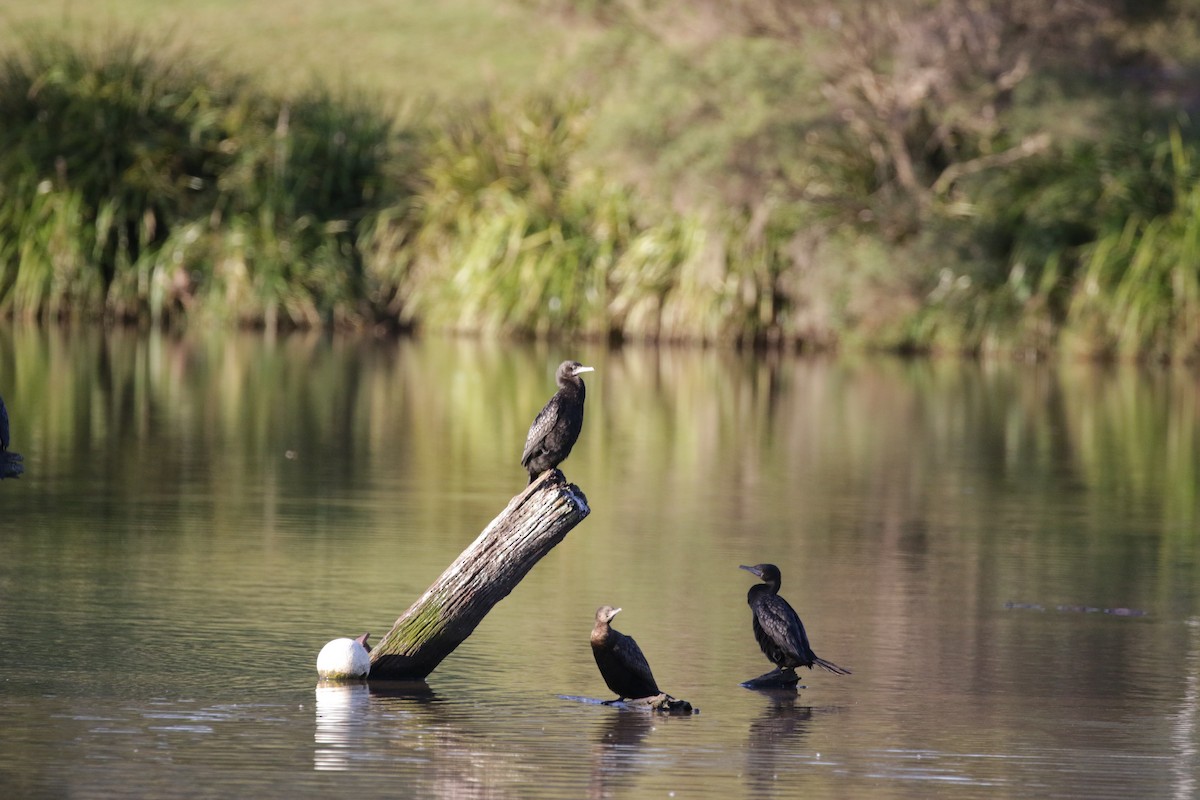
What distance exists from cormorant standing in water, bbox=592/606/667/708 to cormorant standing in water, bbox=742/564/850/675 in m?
0.58

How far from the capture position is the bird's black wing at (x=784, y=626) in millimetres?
8133

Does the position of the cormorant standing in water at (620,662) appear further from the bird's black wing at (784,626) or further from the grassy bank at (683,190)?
the grassy bank at (683,190)

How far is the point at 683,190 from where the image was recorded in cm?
3070

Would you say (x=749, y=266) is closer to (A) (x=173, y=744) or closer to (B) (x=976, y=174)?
(B) (x=976, y=174)

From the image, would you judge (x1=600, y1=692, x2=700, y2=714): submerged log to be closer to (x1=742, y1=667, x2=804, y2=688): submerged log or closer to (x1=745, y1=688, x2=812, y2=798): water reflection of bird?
(x1=745, y1=688, x2=812, y2=798): water reflection of bird

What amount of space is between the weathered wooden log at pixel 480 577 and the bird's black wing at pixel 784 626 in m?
0.88

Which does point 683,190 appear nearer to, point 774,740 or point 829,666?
point 829,666

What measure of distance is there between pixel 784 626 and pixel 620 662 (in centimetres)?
76

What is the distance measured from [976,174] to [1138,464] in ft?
48.3

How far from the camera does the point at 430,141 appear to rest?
121 feet

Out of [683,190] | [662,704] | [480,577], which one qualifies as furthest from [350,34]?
[662,704]

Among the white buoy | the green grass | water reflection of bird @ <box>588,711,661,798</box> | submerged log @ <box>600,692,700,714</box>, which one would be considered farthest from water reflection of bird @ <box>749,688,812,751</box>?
the green grass

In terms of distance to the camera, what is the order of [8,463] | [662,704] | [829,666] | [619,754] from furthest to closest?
[829,666], [662,704], [8,463], [619,754]

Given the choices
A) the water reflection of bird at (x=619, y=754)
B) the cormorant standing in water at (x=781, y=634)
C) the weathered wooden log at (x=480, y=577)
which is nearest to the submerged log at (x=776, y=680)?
the cormorant standing in water at (x=781, y=634)
